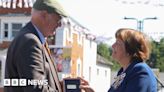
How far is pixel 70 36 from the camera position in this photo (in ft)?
164

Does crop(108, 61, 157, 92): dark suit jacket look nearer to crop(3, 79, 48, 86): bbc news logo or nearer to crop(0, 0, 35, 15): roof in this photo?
crop(3, 79, 48, 86): bbc news logo

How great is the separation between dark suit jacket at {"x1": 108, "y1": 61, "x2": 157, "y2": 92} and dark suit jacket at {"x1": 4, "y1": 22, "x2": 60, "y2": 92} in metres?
0.62

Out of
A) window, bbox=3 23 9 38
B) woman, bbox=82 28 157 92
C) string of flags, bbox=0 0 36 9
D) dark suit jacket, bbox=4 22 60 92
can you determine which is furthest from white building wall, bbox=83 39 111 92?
dark suit jacket, bbox=4 22 60 92

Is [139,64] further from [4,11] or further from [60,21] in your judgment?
[4,11]

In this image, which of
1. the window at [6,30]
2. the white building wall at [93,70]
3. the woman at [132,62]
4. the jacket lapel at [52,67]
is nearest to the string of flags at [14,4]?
the window at [6,30]

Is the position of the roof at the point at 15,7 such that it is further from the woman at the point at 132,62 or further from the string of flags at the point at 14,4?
the woman at the point at 132,62

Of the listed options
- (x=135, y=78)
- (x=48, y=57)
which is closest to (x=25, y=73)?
(x=48, y=57)

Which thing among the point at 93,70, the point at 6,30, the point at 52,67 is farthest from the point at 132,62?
the point at 93,70

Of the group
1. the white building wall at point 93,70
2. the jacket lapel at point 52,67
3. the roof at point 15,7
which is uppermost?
the jacket lapel at point 52,67

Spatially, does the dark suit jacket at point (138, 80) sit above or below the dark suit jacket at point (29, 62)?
below

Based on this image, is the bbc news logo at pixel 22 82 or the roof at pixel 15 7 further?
the roof at pixel 15 7

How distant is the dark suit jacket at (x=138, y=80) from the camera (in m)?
4.68

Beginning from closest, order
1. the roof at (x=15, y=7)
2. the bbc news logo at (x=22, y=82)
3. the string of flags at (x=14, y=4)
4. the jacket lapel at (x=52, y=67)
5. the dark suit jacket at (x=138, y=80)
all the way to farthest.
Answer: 1. the bbc news logo at (x=22, y=82)
2. the jacket lapel at (x=52, y=67)
3. the dark suit jacket at (x=138, y=80)
4. the roof at (x=15, y=7)
5. the string of flags at (x=14, y=4)

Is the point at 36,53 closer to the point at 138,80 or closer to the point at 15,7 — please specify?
the point at 138,80
